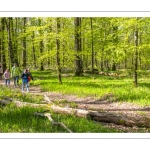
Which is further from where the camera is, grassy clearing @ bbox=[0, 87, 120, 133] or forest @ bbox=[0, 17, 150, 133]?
forest @ bbox=[0, 17, 150, 133]

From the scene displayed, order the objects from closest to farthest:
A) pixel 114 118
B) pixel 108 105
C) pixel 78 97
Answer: pixel 114 118 < pixel 108 105 < pixel 78 97

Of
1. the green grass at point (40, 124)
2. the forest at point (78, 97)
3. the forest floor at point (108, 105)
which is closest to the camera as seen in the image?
the green grass at point (40, 124)

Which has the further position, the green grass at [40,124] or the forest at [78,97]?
the forest at [78,97]

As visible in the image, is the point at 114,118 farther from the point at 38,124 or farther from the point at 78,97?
the point at 78,97

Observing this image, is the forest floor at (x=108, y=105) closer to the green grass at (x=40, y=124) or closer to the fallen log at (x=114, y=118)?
the fallen log at (x=114, y=118)

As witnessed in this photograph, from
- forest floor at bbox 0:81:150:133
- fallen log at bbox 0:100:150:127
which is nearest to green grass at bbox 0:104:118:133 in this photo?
fallen log at bbox 0:100:150:127

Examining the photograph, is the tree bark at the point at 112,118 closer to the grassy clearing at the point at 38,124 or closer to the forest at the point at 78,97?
the forest at the point at 78,97

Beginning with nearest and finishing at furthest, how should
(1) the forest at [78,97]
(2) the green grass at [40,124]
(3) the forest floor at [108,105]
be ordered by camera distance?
(2) the green grass at [40,124] < (1) the forest at [78,97] < (3) the forest floor at [108,105]

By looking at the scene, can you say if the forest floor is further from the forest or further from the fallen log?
the fallen log

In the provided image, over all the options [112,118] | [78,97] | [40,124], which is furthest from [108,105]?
[40,124]

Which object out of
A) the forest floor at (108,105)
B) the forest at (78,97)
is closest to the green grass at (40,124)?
the forest at (78,97)
